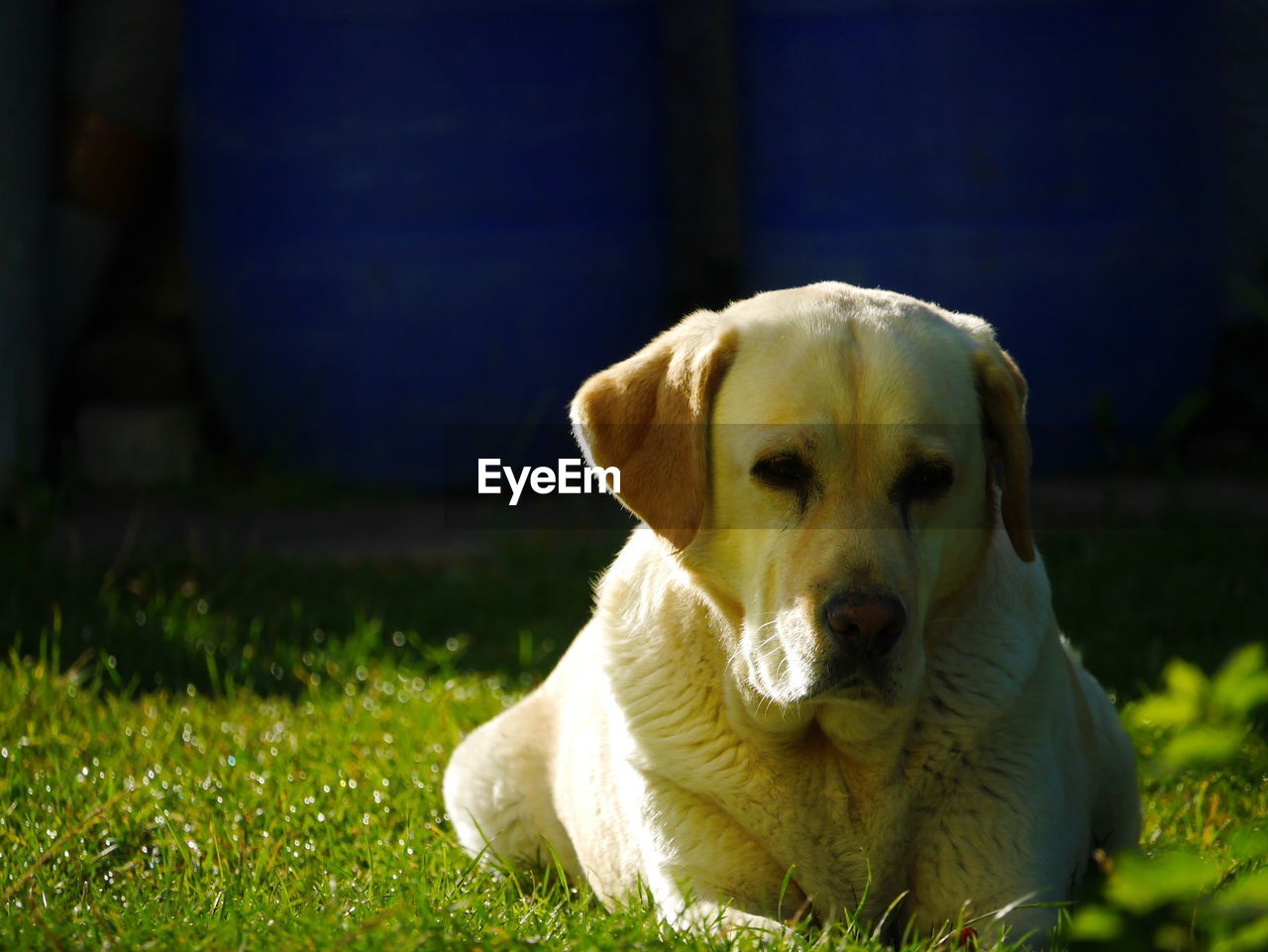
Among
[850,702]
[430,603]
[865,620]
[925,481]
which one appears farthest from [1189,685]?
[430,603]

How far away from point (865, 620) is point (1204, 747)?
107cm

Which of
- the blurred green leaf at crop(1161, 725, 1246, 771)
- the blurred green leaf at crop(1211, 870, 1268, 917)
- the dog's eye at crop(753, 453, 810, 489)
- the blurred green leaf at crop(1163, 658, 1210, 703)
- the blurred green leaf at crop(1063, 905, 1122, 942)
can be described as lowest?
the blurred green leaf at crop(1063, 905, 1122, 942)

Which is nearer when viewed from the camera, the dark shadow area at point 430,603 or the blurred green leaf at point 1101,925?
the blurred green leaf at point 1101,925

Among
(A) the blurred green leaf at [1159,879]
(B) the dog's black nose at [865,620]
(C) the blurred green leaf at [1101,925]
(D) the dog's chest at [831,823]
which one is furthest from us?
(D) the dog's chest at [831,823]

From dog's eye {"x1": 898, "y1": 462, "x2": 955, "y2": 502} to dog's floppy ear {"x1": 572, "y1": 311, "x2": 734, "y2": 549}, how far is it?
35cm

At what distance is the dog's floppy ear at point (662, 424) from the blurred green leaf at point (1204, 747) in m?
1.37

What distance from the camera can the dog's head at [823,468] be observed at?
7.99 feet

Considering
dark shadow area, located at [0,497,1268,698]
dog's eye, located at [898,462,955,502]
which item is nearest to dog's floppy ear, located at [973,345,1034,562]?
dog's eye, located at [898,462,955,502]

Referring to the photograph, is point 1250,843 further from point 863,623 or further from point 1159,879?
point 863,623

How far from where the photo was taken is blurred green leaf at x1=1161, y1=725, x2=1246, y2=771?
1311 mm

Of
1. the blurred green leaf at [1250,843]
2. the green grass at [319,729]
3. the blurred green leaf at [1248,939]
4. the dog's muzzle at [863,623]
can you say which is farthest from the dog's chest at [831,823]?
the blurred green leaf at [1250,843]

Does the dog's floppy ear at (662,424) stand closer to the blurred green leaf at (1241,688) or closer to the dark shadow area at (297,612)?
the blurred green leaf at (1241,688)

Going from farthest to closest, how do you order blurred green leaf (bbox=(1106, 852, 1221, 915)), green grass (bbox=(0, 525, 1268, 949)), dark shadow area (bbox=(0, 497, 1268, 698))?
dark shadow area (bbox=(0, 497, 1268, 698)) → green grass (bbox=(0, 525, 1268, 949)) → blurred green leaf (bbox=(1106, 852, 1221, 915))

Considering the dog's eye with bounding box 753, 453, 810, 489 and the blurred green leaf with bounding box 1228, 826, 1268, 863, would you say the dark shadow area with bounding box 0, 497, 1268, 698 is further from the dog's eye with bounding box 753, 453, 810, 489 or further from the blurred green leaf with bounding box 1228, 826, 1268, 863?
the blurred green leaf with bounding box 1228, 826, 1268, 863
